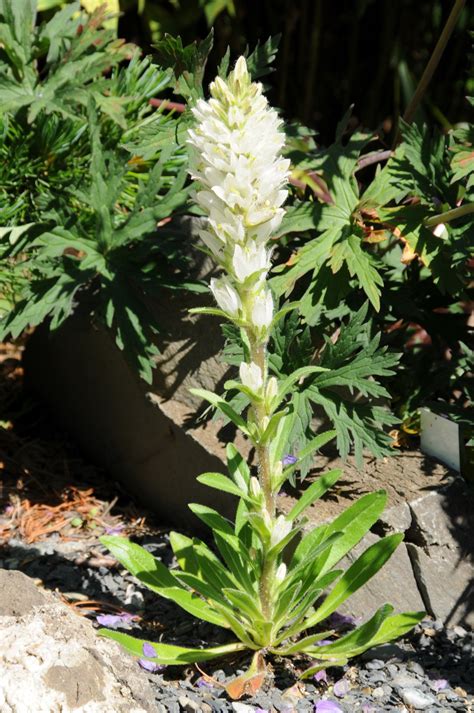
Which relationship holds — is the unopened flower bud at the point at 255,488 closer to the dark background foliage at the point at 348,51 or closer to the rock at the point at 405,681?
the rock at the point at 405,681

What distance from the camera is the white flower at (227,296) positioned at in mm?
1831

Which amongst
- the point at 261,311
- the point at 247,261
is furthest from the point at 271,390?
the point at 247,261

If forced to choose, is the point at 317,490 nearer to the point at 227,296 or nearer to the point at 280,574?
the point at 280,574

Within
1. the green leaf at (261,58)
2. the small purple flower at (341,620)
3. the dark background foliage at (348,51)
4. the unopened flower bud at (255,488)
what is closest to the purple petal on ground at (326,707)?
the small purple flower at (341,620)

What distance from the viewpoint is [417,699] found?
2160mm

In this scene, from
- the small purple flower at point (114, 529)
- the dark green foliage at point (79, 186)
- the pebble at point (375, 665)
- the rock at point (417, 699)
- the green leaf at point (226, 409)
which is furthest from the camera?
the small purple flower at point (114, 529)

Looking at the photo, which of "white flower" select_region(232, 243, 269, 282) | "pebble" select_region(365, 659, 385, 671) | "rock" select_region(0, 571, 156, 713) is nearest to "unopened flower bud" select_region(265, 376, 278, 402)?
"white flower" select_region(232, 243, 269, 282)

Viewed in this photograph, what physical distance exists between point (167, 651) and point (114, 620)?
0.34 meters

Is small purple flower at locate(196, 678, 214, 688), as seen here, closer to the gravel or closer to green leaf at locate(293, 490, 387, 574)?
the gravel

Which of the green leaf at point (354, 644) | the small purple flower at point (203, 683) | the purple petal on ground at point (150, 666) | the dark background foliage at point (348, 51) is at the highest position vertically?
the dark background foliage at point (348, 51)

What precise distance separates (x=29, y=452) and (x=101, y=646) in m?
1.26

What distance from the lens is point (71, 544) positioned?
9.32 ft

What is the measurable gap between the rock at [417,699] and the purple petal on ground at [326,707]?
18 centimetres

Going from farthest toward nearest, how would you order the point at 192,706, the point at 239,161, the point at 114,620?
1. the point at 114,620
2. the point at 192,706
3. the point at 239,161
